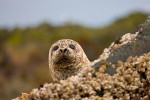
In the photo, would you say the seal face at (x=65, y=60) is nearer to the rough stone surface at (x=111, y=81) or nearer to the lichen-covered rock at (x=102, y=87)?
the rough stone surface at (x=111, y=81)

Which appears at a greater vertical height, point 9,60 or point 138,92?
point 9,60

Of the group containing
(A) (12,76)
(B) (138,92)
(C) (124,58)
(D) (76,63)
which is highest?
(A) (12,76)

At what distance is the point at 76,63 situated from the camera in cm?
1317

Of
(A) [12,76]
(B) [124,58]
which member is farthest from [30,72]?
(B) [124,58]

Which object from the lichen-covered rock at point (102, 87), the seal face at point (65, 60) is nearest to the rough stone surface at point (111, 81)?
the lichen-covered rock at point (102, 87)

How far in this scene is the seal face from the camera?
515 inches

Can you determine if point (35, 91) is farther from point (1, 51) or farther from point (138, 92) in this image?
point (1, 51)

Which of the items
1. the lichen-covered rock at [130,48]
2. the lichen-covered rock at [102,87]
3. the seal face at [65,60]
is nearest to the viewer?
the lichen-covered rock at [102,87]

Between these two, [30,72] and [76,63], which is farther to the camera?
[30,72]

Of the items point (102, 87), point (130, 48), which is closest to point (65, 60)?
point (130, 48)

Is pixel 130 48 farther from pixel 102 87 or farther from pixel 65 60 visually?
pixel 65 60

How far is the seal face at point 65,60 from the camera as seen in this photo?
13.1 metres

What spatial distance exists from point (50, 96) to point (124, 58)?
4.77 feet

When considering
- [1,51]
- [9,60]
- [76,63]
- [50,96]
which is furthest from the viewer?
[1,51]
